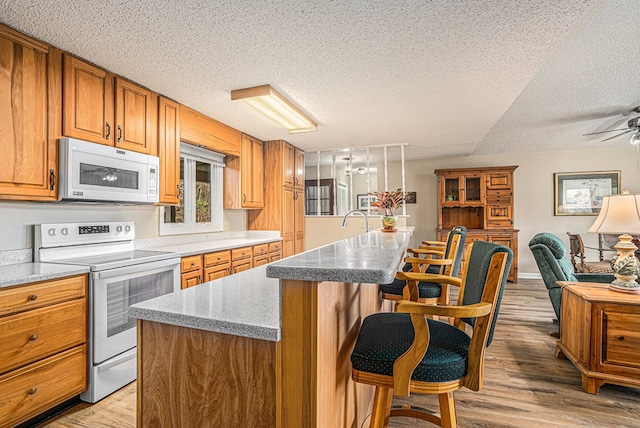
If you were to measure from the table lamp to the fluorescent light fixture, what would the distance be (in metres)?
2.58

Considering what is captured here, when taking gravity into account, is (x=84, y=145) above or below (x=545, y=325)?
above

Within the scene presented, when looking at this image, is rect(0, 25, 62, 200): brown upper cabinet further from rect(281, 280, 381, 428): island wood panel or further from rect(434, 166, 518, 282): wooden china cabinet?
rect(434, 166, 518, 282): wooden china cabinet

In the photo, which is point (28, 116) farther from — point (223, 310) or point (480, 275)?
point (480, 275)

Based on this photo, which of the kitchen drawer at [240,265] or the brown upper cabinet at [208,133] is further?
the kitchen drawer at [240,265]

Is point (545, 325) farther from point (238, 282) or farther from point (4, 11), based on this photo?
point (4, 11)

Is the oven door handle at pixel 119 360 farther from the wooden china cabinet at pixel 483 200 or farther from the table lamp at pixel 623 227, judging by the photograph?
the wooden china cabinet at pixel 483 200

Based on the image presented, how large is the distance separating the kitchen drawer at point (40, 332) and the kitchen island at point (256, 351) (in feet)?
3.60

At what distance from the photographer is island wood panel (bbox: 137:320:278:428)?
1.03 meters

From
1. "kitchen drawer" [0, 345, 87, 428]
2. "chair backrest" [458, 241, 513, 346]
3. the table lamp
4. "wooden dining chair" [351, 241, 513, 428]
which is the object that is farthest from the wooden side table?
"kitchen drawer" [0, 345, 87, 428]

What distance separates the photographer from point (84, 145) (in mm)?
2309

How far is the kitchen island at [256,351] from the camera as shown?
0.98m

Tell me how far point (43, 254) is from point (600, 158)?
791cm

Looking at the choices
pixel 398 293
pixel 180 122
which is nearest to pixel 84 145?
pixel 180 122

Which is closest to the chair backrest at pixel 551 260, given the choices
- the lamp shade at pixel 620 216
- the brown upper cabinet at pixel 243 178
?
the lamp shade at pixel 620 216
